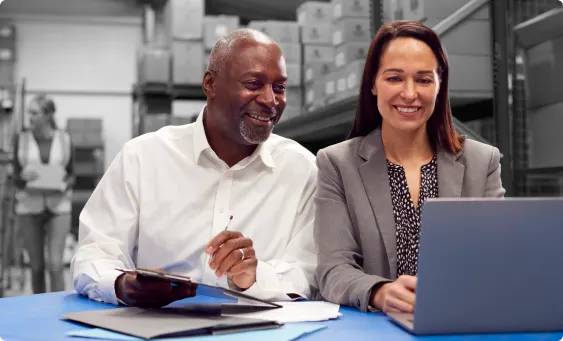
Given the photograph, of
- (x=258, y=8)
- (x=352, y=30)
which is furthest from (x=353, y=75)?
(x=258, y=8)

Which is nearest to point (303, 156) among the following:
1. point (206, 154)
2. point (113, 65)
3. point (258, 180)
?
point (258, 180)

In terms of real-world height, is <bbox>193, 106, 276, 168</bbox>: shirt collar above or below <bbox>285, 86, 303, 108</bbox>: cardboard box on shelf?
below

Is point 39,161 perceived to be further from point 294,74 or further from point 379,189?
point 379,189

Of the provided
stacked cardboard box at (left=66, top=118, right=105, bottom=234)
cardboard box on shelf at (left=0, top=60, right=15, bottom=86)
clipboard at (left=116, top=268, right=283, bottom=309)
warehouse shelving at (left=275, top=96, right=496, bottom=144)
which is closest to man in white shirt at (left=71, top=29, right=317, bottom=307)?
clipboard at (left=116, top=268, right=283, bottom=309)

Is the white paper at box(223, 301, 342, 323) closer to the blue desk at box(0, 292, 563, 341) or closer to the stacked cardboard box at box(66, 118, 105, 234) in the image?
the blue desk at box(0, 292, 563, 341)

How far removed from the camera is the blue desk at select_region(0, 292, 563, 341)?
1.02m

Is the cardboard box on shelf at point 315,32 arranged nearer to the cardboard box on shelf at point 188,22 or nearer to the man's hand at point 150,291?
the cardboard box on shelf at point 188,22

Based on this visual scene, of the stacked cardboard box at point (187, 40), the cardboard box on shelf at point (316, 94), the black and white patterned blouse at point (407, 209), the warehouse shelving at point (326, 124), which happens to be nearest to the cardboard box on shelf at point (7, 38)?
the stacked cardboard box at point (187, 40)

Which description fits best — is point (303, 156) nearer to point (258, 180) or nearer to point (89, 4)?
point (258, 180)

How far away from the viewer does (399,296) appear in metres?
1.19

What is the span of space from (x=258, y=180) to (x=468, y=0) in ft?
6.22

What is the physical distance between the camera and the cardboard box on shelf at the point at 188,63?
256 inches

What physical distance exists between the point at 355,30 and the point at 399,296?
3.57m

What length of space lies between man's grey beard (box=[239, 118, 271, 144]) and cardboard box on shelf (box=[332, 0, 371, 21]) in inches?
115
